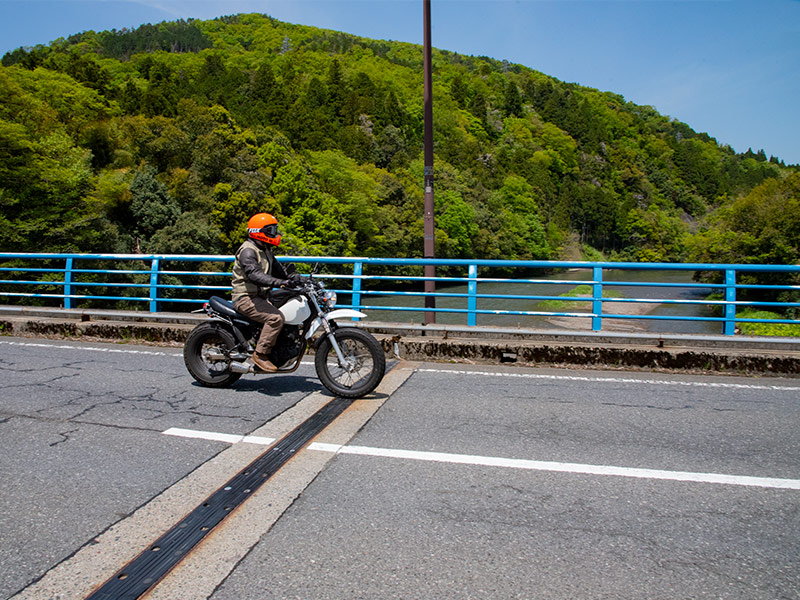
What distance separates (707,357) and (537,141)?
6943 inches

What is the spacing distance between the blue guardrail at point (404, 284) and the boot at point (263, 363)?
1.14m

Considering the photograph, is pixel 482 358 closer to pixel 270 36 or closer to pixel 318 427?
pixel 318 427

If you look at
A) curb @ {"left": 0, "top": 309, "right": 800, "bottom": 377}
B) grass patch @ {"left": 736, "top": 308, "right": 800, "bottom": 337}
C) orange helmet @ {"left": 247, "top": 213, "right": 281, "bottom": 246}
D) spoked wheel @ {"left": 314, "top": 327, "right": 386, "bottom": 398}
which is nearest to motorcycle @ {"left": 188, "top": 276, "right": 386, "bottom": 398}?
spoked wheel @ {"left": 314, "top": 327, "right": 386, "bottom": 398}

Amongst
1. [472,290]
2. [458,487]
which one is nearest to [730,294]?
[472,290]

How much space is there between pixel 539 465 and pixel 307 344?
2.85m

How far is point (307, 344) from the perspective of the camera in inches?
247

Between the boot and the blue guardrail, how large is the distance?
1.14m

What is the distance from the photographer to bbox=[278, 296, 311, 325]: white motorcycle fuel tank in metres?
6.07

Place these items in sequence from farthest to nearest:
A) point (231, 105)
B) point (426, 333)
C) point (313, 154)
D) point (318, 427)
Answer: point (231, 105), point (313, 154), point (426, 333), point (318, 427)

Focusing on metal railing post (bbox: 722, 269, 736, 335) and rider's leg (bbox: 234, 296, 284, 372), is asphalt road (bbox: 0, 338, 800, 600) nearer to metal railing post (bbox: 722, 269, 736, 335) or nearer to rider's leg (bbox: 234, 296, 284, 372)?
rider's leg (bbox: 234, 296, 284, 372)

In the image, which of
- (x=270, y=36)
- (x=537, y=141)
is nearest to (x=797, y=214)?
(x=537, y=141)

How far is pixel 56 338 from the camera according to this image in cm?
1017

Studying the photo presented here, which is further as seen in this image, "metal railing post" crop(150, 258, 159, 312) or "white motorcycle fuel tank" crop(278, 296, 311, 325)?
"metal railing post" crop(150, 258, 159, 312)

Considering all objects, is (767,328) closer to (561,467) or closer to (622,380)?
(622,380)
